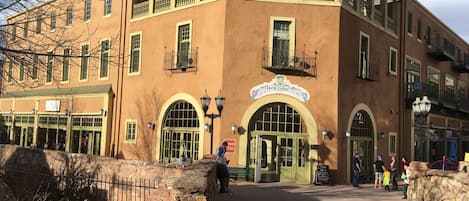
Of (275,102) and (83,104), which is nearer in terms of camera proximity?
(275,102)

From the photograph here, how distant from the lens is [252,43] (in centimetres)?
2158

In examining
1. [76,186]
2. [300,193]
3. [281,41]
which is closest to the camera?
[76,186]

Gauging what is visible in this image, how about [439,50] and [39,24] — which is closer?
[39,24]

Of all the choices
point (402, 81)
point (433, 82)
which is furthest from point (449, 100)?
point (402, 81)

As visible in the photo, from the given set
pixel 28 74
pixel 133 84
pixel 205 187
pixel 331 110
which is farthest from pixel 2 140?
pixel 205 187

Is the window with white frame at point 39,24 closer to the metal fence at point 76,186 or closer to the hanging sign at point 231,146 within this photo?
the metal fence at point 76,186

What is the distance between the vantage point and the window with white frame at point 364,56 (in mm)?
23698

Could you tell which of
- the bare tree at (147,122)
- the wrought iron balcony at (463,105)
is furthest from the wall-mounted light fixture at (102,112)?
the wrought iron balcony at (463,105)

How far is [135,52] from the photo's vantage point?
26.0m

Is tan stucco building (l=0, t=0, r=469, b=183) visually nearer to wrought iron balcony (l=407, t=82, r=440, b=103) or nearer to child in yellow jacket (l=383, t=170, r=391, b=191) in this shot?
wrought iron balcony (l=407, t=82, r=440, b=103)

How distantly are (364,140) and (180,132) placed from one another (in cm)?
866

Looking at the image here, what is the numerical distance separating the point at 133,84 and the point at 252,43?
7.35 m

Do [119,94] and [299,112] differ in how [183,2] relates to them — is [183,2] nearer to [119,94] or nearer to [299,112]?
[119,94]

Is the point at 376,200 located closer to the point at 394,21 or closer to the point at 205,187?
the point at 205,187
